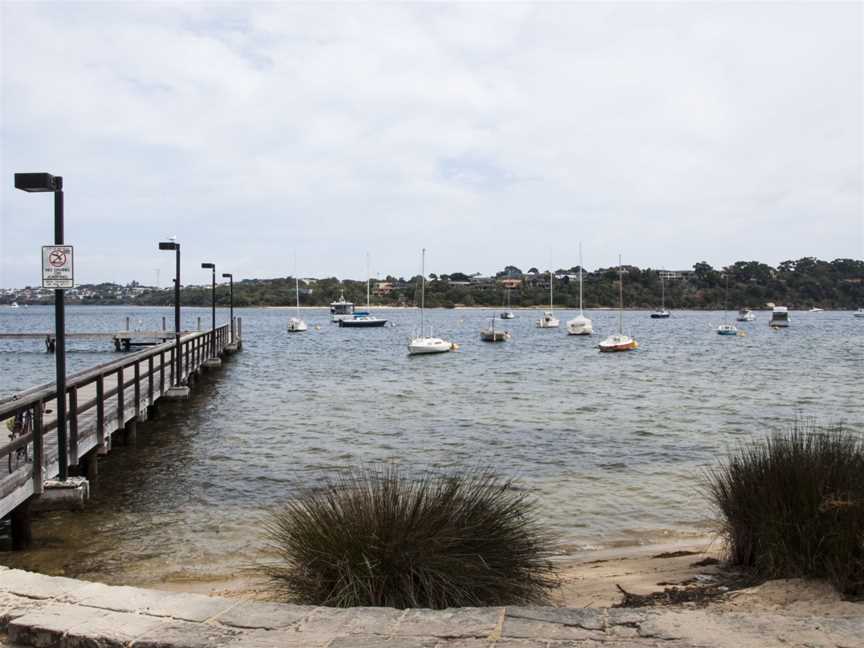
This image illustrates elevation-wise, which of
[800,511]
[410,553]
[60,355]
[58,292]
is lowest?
[410,553]

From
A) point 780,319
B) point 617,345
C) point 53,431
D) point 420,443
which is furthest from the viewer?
point 780,319

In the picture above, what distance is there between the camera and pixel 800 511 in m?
6.41

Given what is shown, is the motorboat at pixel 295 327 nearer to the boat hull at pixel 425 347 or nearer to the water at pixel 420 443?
the boat hull at pixel 425 347

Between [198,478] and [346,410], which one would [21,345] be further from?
[198,478]

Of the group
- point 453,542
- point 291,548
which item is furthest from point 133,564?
point 453,542

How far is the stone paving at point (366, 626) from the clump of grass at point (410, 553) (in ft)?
3.21

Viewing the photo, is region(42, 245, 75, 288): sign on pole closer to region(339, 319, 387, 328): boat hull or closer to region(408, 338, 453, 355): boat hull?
region(408, 338, 453, 355): boat hull

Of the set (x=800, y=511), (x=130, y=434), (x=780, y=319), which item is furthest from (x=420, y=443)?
(x=780, y=319)

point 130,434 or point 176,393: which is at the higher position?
point 176,393

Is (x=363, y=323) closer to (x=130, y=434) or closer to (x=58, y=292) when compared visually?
(x=130, y=434)

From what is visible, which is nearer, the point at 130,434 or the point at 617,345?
the point at 130,434

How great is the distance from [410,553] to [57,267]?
Answer: 20.1 feet

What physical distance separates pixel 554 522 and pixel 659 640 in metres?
6.82

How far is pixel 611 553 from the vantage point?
372 inches
